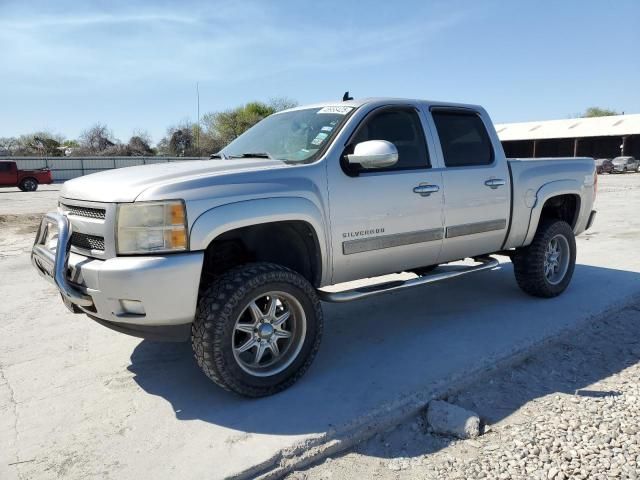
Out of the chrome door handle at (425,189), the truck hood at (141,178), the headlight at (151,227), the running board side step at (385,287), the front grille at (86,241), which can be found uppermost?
the truck hood at (141,178)

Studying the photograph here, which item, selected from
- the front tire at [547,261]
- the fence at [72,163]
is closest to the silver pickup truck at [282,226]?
the front tire at [547,261]

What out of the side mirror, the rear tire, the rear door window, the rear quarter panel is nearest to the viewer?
the side mirror

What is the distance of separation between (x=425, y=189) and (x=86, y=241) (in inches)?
102

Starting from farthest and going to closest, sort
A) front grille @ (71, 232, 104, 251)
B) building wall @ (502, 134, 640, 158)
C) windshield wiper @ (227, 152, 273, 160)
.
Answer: building wall @ (502, 134, 640, 158) → windshield wiper @ (227, 152, 273, 160) → front grille @ (71, 232, 104, 251)

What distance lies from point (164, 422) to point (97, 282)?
95 cm

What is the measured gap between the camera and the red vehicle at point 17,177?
27.3 m

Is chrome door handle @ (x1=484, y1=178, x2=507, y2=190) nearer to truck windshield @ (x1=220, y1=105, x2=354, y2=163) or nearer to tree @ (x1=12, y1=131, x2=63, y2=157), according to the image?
truck windshield @ (x1=220, y1=105, x2=354, y2=163)

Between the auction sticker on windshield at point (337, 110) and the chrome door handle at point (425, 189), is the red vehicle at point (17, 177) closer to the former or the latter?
the auction sticker on windshield at point (337, 110)

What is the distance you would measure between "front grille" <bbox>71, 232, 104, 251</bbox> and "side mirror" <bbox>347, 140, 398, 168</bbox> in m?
1.80

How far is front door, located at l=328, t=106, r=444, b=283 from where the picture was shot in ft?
12.1

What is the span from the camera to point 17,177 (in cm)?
2770

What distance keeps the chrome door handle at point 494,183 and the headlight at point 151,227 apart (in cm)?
295

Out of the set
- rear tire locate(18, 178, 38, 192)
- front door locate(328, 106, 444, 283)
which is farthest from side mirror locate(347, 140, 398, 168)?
rear tire locate(18, 178, 38, 192)

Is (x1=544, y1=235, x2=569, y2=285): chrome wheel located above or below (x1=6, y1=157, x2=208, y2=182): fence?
below
